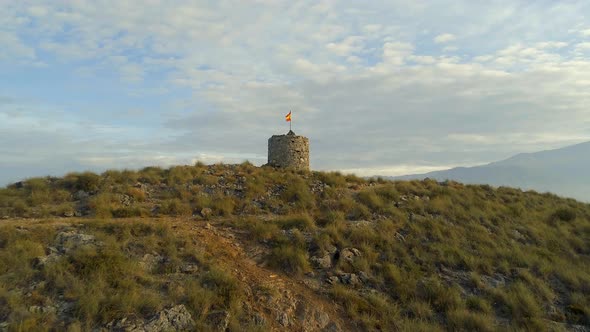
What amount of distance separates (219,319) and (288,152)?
53.0ft

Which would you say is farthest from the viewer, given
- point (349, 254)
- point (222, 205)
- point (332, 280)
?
point (222, 205)

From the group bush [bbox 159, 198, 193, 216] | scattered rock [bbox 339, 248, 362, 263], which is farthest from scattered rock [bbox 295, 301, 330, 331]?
bush [bbox 159, 198, 193, 216]

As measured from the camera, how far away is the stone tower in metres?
23.7

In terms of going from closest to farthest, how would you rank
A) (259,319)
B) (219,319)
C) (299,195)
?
1. (219,319)
2. (259,319)
3. (299,195)

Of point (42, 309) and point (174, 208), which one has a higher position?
point (174, 208)

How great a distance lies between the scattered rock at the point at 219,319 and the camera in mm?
7984

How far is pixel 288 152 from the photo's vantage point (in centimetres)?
2373

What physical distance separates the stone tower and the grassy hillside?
16.6ft

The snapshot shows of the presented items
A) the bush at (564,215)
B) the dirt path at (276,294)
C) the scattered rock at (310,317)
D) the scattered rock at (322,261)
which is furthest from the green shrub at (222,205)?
the bush at (564,215)

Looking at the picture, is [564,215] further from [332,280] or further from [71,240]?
[71,240]

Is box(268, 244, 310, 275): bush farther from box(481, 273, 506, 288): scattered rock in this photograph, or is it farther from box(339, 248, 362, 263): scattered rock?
box(481, 273, 506, 288): scattered rock

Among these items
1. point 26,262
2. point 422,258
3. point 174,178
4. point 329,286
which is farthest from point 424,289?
point 174,178

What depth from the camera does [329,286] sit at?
10.4m

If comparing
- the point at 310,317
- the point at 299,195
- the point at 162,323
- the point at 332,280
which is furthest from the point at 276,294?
the point at 299,195
